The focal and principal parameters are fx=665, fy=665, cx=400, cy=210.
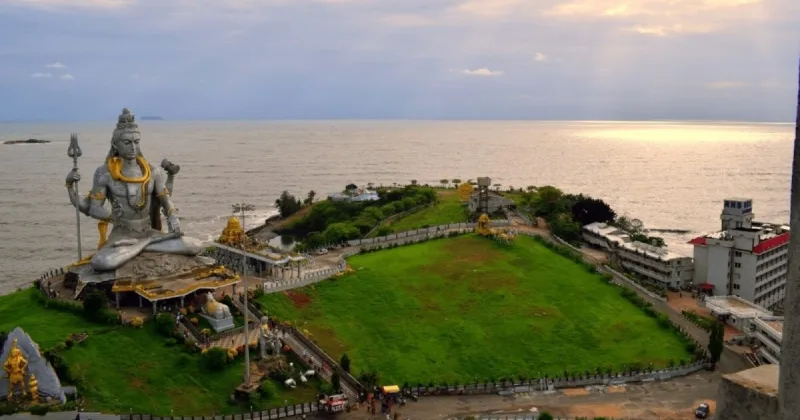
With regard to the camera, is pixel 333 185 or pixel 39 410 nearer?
pixel 39 410

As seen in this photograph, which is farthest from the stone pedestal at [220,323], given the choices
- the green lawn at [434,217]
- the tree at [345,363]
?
the green lawn at [434,217]

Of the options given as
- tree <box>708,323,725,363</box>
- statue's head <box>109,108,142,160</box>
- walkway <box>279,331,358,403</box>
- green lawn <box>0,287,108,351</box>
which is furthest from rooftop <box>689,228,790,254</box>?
green lawn <box>0,287,108,351</box>

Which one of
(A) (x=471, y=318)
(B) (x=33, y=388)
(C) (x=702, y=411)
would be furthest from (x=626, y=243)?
(B) (x=33, y=388)

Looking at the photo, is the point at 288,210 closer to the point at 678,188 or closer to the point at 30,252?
the point at 30,252

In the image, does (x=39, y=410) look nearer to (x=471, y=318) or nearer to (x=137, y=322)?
(x=137, y=322)

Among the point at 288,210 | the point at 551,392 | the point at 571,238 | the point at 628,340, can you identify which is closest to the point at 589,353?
the point at 628,340

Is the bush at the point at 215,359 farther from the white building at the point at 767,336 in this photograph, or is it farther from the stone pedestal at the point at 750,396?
the white building at the point at 767,336

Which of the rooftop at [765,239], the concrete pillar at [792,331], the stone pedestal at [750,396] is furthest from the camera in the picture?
the rooftop at [765,239]

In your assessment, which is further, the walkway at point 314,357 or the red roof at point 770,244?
the red roof at point 770,244
